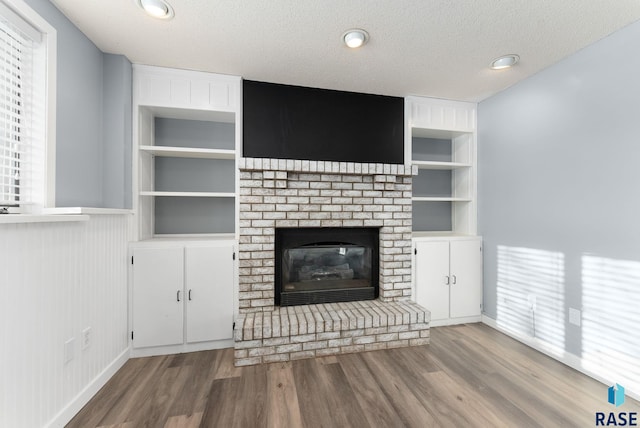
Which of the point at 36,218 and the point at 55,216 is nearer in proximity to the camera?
the point at 36,218

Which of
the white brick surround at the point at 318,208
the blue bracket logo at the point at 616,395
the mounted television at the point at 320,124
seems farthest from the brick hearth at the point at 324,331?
the mounted television at the point at 320,124

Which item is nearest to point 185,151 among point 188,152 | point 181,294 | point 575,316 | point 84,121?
point 188,152

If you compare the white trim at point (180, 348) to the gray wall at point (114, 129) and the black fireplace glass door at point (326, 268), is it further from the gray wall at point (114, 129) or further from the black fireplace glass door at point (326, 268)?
the gray wall at point (114, 129)

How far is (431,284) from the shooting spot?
2875mm

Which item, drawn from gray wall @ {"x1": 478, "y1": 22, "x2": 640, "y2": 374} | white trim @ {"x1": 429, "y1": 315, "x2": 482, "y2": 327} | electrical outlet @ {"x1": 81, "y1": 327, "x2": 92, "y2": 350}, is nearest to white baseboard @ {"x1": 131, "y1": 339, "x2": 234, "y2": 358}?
electrical outlet @ {"x1": 81, "y1": 327, "x2": 92, "y2": 350}

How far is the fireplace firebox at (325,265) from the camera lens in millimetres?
2658

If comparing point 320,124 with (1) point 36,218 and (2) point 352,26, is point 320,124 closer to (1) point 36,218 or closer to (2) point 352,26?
(2) point 352,26

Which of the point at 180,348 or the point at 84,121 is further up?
the point at 84,121

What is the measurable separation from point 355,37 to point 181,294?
2485mm

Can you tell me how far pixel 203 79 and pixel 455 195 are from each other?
123 inches

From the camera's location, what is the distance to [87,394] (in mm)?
1724

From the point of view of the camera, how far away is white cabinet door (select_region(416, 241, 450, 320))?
2.85m

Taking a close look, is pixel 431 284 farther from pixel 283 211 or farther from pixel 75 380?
pixel 75 380

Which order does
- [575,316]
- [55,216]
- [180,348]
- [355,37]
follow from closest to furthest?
[55,216] < [355,37] < [575,316] < [180,348]
